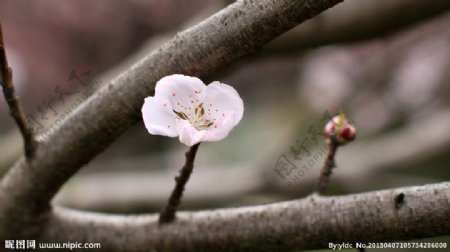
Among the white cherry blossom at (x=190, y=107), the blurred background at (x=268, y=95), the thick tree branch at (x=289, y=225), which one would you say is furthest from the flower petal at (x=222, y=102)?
the blurred background at (x=268, y=95)

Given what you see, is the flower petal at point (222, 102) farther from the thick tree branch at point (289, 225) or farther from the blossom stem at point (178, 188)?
the thick tree branch at point (289, 225)

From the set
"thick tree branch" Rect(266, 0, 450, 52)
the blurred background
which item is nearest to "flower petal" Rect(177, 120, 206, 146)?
the blurred background

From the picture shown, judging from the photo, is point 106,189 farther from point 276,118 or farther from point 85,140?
point 276,118

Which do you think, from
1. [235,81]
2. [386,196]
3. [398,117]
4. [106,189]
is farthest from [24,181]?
[235,81]

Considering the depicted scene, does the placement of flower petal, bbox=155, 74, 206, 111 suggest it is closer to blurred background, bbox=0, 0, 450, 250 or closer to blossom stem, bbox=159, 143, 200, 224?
blossom stem, bbox=159, 143, 200, 224

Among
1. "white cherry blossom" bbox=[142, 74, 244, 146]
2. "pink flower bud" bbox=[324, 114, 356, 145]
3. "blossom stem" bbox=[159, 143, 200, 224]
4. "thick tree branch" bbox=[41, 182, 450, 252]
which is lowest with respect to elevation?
"thick tree branch" bbox=[41, 182, 450, 252]

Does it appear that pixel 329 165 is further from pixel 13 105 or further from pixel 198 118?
pixel 13 105

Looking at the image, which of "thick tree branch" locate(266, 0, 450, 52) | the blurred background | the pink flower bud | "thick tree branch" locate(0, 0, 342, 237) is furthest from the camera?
the blurred background
